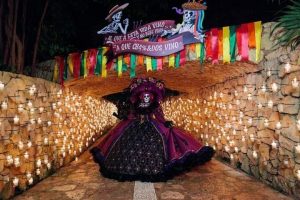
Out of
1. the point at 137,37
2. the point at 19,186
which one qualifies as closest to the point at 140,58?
the point at 137,37

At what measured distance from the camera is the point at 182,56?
6.91m

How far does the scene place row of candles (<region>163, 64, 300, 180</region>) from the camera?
5.73 meters

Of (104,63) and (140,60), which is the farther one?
(104,63)

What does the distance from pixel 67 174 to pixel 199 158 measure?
10.4ft

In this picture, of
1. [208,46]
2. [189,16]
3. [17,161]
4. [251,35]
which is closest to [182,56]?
[208,46]

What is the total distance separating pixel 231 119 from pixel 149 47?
110 inches

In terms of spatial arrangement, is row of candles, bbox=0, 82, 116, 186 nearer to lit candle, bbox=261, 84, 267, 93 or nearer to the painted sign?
the painted sign

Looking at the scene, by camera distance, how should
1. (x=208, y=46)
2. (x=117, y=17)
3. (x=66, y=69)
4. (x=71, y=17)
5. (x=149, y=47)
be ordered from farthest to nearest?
(x=71, y=17)
(x=66, y=69)
(x=117, y=17)
(x=149, y=47)
(x=208, y=46)

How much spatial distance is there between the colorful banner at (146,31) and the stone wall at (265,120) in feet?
7.12

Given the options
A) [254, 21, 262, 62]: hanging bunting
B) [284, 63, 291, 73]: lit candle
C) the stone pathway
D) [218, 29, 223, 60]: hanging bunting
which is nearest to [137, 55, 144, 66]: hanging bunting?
[218, 29, 223, 60]: hanging bunting

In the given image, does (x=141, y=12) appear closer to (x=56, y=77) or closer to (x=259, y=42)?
(x=56, y=77)

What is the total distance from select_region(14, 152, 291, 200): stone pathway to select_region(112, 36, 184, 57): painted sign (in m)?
2.92

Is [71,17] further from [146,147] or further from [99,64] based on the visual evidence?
[146,147]

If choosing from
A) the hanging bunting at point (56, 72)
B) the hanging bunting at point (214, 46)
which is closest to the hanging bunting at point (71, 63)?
the hanging bunting at point (56, 72)
